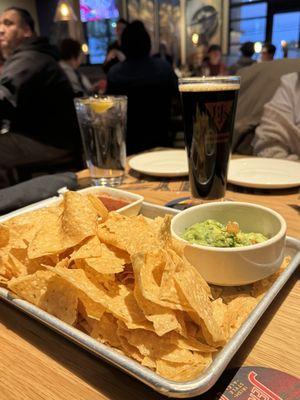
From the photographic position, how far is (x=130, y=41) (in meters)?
2.95

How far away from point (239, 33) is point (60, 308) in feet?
27.5

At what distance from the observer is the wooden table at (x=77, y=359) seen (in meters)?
0.44

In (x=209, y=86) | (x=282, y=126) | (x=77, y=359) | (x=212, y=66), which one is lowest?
(x=212, y=66)

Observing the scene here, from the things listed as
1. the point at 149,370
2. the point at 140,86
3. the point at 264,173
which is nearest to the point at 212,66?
the point at 140,86

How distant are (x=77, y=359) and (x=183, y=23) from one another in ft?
28.6

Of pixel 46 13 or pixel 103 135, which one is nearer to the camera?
pixel 103 135

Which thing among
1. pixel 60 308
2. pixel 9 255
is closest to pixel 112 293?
pixel 60 308

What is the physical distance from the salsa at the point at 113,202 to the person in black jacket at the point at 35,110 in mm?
1797

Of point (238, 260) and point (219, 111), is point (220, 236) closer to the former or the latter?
point (238, 260)

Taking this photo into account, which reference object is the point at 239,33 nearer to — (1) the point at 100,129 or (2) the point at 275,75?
(2) the point at 275,75

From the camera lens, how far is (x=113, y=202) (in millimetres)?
926

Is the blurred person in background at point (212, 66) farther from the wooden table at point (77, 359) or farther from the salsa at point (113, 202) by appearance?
the wooden table at point (77, 359)

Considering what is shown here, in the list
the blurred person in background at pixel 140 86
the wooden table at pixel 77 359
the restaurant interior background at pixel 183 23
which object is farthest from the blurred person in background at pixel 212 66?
the wooden table at pixel 77 359

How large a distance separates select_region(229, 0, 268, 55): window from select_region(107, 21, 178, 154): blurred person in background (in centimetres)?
524
